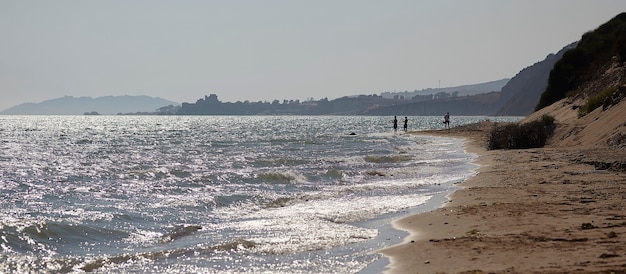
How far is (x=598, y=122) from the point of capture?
82.9ft

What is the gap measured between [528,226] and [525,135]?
20.9 m

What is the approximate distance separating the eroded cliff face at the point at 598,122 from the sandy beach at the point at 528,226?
16.1 feet

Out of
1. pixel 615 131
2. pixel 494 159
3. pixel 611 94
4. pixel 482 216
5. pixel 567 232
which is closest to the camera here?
pixel 567 232

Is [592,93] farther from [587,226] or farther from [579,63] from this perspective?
[587,226]

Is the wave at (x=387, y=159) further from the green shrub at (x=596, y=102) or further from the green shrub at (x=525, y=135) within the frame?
the green shrub at (x=596, y=102)

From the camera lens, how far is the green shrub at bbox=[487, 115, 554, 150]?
29.3m

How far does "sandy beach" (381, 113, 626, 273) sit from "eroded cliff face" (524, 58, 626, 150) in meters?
4.90

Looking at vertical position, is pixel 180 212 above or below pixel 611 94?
below

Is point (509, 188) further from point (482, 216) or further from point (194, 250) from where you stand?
point (194, 250)

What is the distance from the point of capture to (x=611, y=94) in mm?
27375

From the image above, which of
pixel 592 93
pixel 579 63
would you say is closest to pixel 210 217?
pixel 592 93

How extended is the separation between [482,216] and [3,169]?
74.3 ft

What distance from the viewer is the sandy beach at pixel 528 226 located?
7.16 meters

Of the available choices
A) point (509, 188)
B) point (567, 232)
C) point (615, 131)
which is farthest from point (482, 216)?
point (615, 131)
